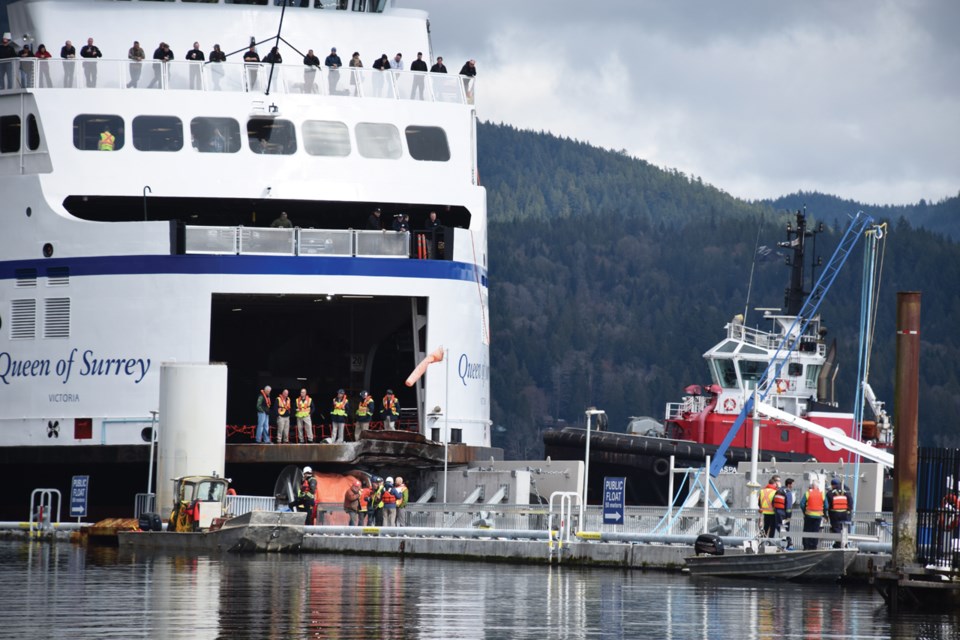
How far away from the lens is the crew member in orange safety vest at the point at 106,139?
3053cm

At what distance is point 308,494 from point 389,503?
1.29m

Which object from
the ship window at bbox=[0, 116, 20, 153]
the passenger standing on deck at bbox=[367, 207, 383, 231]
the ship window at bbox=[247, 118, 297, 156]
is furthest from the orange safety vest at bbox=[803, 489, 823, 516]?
the ship window at bbox=[0, 116, 20, 153]

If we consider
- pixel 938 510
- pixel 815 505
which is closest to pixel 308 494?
pixel 815 505

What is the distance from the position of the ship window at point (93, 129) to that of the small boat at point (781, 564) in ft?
43.8

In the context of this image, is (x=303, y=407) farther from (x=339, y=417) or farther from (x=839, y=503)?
(x=839, y=503)

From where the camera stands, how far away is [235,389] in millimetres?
35656

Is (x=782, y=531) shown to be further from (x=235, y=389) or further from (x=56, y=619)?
(x=235, y=389)

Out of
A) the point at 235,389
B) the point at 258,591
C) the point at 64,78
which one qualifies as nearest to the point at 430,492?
the point at 235,389

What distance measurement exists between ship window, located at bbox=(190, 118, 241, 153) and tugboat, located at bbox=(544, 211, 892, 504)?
13128 mm

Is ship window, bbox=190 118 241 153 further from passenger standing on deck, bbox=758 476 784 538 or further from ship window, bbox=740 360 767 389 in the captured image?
ship window, bbox=740 360 767 389

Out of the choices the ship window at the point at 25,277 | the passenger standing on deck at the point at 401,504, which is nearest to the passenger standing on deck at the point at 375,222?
the passenger standing on deck at the point at 401,504

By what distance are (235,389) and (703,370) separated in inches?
3804

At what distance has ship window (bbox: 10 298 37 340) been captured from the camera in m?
30.2

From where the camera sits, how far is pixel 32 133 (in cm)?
3073
